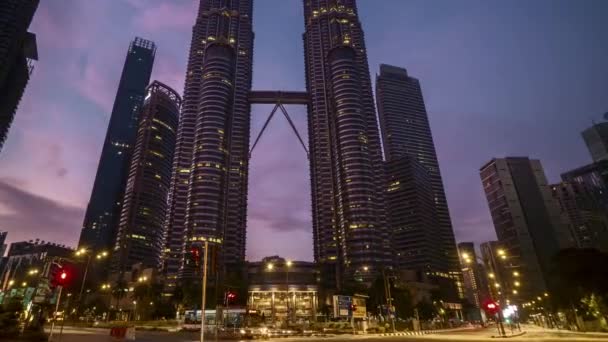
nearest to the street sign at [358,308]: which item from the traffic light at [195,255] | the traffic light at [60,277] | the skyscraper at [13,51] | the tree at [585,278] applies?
the tree at [585,278]

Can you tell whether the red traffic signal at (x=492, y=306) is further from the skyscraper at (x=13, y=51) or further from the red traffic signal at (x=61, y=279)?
the skyscraper at (x=13, y=51)

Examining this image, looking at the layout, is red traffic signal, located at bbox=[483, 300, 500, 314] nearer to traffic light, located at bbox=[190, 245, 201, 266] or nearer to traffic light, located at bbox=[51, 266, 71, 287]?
traffic light, located at bbox=[190, 245, 201, 266]

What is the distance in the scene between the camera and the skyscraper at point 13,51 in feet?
455

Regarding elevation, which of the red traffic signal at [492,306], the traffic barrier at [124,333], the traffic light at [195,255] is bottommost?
the traffic barrier at [124,333]

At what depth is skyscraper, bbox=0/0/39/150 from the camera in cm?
13862

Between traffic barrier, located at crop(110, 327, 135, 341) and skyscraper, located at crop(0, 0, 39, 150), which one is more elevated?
skyscraper, located at crop(0, 0, 39, 150)

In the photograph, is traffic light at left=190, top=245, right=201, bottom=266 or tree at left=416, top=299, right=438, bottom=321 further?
tree at left=416, top=299, right=438, bottom=321

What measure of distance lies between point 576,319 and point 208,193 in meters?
147

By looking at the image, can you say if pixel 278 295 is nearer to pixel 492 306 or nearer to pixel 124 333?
pixel 492 306

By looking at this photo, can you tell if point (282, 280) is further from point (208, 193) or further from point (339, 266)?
point (208, 193)

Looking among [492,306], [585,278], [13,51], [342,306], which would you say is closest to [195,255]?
[342,306]

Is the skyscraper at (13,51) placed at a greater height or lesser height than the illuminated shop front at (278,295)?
greater

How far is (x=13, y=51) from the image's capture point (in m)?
143

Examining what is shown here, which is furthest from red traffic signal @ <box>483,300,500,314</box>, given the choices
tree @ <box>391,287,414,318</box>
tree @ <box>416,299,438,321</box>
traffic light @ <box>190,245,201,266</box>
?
tree @ <box>416,299,438,321</box>
